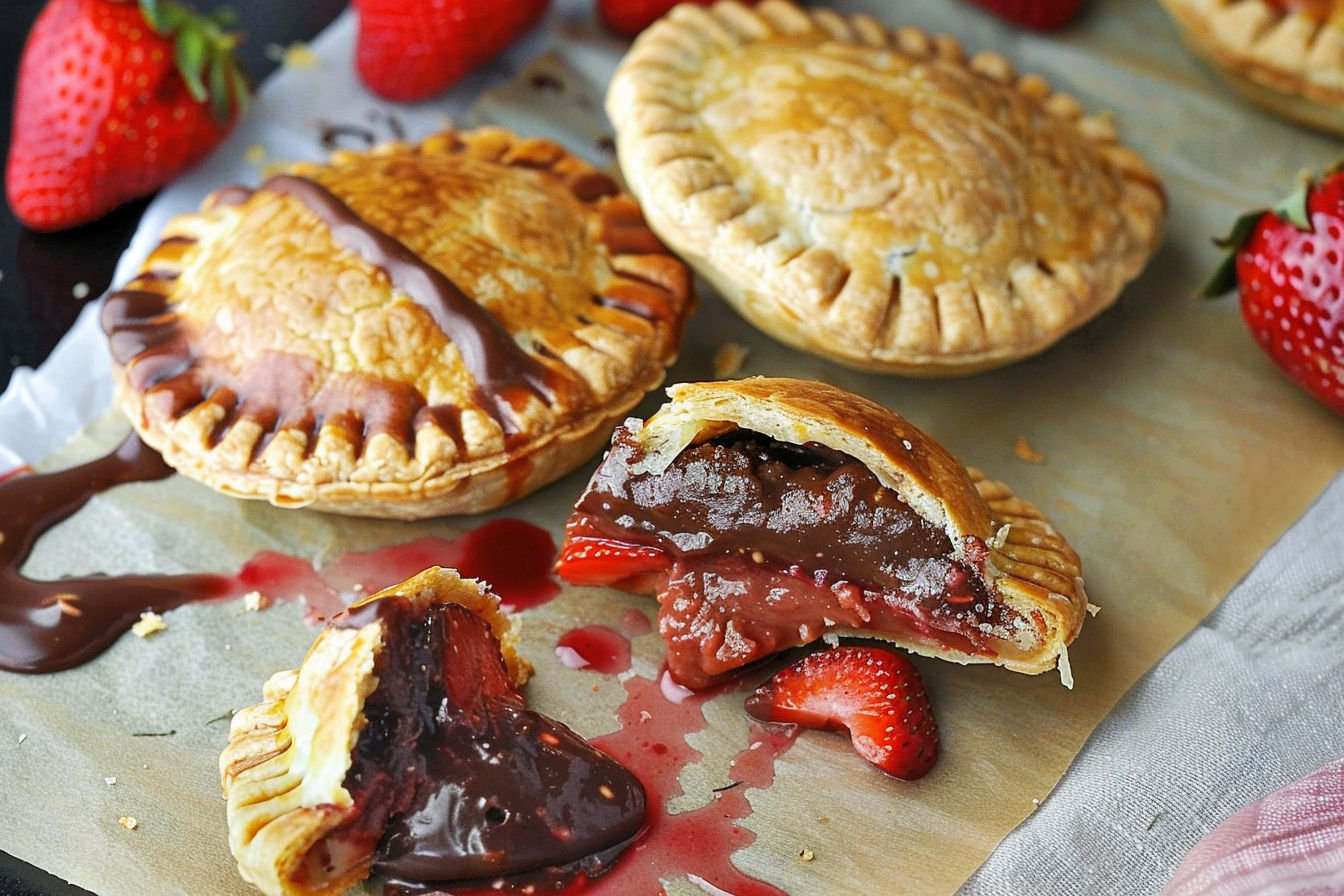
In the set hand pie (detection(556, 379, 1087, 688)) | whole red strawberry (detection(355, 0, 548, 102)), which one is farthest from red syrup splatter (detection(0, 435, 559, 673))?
whole red strawberry (detection(355, 0, 548, 102))

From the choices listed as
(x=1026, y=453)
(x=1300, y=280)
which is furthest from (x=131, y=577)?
(x=1300, y=280)

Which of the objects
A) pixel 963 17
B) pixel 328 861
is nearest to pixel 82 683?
pixel 328 861

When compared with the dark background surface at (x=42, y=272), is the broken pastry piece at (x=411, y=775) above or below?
above

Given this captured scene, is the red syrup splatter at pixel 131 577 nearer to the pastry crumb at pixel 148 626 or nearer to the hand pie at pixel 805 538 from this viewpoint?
the pastry crumb at pixel 148 626

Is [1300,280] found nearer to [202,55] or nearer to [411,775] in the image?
[411,775]

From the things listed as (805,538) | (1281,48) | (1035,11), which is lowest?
(805,538)

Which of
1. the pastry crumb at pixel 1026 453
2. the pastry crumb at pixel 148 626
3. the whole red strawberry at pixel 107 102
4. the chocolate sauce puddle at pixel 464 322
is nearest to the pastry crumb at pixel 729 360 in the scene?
the chocolate sauce puddle at pixel 464 322

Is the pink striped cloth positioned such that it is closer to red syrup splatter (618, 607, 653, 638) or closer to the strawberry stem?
red syrup splatter (618, 607, 653, 638)
